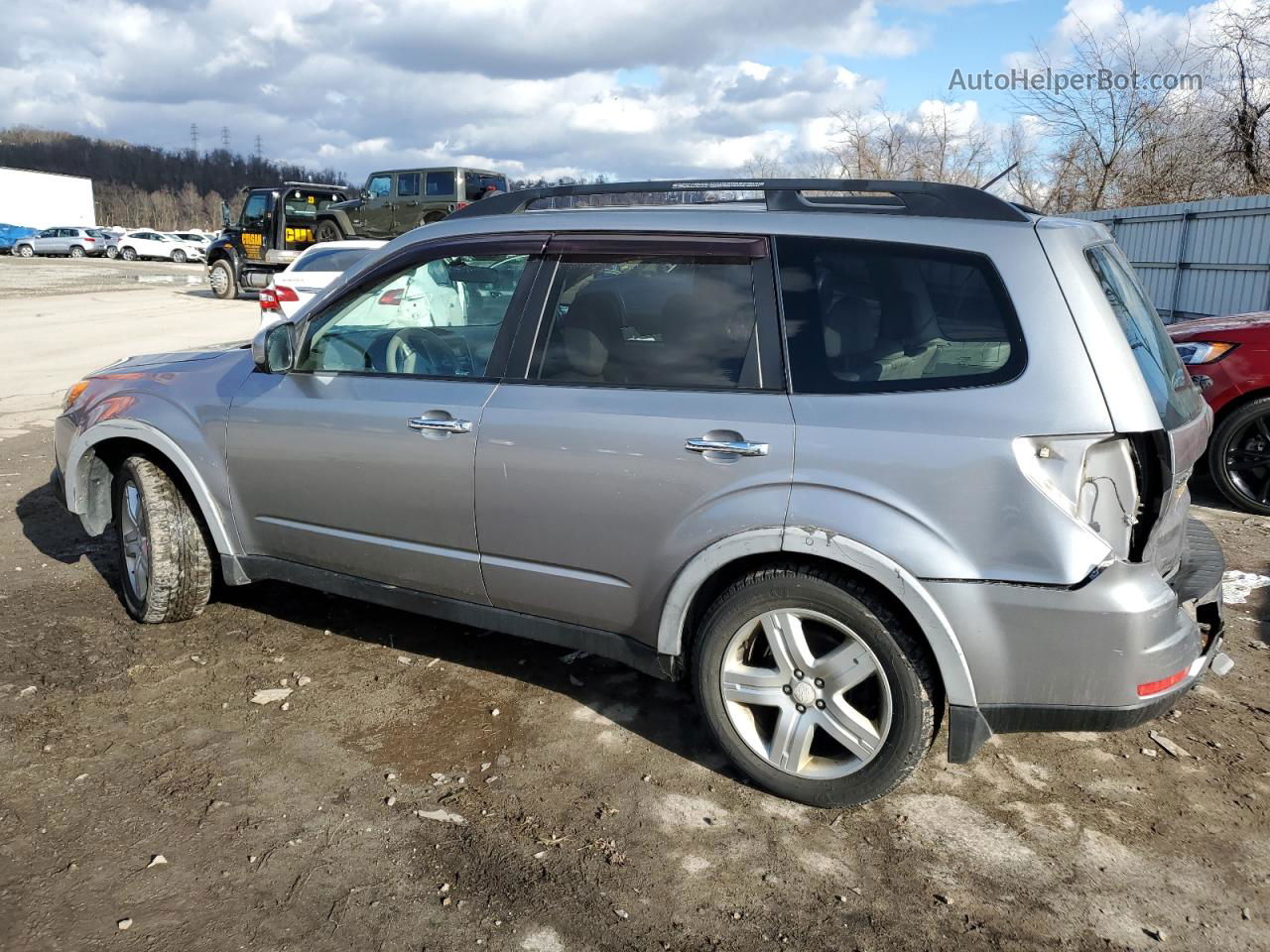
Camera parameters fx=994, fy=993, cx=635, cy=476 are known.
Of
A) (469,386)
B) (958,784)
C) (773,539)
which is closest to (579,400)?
(469,386)

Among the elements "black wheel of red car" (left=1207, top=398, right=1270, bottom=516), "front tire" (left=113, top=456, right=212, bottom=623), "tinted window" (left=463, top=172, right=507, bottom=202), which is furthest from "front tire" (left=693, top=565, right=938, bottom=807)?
"tinted window" (left=463, top=172, right=507, bottom=202)


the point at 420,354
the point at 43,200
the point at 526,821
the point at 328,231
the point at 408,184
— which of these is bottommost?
the point at 526,821

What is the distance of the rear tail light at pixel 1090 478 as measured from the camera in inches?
105

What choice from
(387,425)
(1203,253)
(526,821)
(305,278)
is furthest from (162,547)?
(1203,253)

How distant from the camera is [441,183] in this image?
2170 cm

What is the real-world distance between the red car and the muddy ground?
8.17ft

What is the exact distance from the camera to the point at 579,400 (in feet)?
11.0

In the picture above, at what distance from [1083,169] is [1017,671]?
2146 centimetres

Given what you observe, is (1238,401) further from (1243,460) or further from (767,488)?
(767,488)

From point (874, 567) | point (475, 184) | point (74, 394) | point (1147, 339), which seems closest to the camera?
point (874, 567)

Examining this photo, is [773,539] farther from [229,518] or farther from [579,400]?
[229,518]

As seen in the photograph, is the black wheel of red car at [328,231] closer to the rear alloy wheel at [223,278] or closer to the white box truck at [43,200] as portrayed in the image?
the rear alloy wheel at [223,278]

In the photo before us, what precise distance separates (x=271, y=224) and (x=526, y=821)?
21577mm

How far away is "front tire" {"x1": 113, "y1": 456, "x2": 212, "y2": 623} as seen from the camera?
4.39 m
